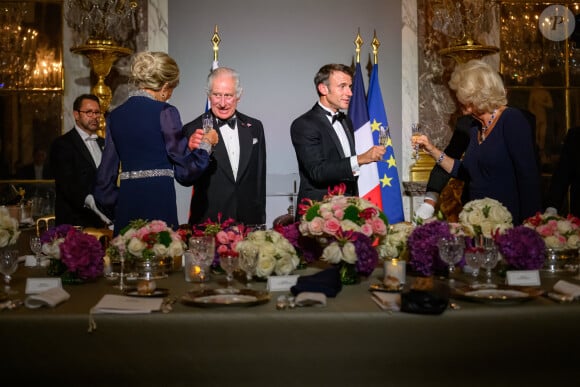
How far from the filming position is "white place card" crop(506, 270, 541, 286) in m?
2.80

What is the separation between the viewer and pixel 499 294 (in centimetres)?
254

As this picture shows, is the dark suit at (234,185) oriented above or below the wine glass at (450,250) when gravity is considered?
above

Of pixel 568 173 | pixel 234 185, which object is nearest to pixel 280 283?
pixel 234 185

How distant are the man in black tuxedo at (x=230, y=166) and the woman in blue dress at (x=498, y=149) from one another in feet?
3.92

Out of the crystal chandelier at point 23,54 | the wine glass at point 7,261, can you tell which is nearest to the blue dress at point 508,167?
the wine glass at point 7,261

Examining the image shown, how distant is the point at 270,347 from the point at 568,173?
3.00 metres

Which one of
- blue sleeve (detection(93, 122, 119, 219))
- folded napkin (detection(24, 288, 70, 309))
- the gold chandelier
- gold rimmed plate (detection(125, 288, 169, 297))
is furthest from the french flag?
folded napkin (detection(24, 288, 70, 309))

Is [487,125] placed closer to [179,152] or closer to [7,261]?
[179,152]

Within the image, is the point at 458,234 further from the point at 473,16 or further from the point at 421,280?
the point at 473,16

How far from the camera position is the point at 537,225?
10.5ft

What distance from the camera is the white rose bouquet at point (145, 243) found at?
2.92m

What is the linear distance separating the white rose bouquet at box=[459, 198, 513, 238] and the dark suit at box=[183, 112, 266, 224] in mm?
1470

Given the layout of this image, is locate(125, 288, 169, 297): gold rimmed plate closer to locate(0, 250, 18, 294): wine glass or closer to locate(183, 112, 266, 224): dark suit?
locate(0, 250, 18, 294): wine glass

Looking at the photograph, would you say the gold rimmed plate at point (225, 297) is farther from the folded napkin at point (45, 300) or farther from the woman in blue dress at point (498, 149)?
the woman in blue dress at point (498, 149)
